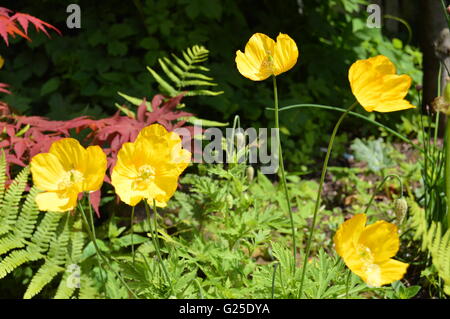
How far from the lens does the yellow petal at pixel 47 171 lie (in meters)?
1.08

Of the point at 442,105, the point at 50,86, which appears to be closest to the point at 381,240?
the point at 442,105

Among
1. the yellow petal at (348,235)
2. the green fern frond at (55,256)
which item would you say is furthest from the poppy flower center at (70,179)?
the green fern frond at (55,256)

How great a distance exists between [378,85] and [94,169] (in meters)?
0.60

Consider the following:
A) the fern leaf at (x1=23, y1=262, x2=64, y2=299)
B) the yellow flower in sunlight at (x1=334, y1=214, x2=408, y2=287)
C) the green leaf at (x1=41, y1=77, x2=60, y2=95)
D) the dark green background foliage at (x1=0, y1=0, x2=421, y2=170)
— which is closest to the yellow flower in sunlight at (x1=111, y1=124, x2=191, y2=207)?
the yellow flower in sunlight at (x1=334, y1=214, x2=408, y2=287)

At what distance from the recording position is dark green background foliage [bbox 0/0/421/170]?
9.91ft

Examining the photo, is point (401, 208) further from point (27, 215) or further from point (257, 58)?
point (27, 215)

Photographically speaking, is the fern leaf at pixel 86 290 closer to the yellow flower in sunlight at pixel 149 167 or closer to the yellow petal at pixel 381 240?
the yellow flower in sunlight at pixel 149 167

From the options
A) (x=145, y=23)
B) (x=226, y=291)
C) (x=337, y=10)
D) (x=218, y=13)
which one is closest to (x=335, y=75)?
(x=337, y=10)

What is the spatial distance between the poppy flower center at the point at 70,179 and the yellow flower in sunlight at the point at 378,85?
1.92 ft

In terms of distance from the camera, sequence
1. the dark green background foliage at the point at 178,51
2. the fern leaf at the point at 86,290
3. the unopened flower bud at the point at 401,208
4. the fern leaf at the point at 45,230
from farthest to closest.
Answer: the dark green background foliage at the point at 178,51, the fern leaf at the point at 86,290, the fern leaf at the point at 45,230, the unopened flower bud at the point at 401,208

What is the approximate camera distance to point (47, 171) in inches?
42.9

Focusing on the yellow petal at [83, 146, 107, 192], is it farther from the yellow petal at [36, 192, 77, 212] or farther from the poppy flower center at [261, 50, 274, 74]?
the poppy flower center at [261, 50, 274, 74]

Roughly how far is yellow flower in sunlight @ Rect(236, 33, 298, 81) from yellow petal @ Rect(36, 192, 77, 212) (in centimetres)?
46

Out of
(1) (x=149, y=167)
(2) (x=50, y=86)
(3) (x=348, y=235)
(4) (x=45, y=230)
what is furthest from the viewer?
(2) (x=50, y=86)
